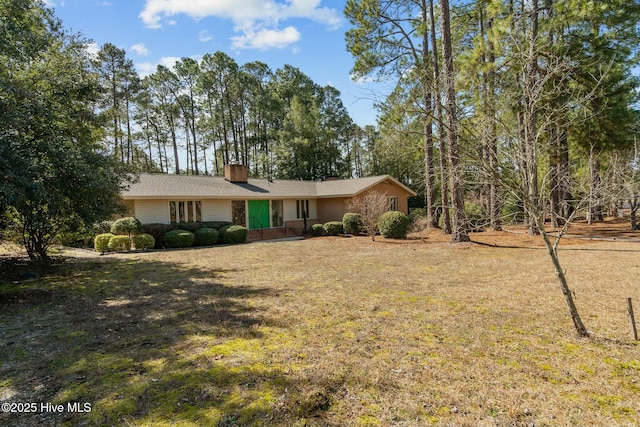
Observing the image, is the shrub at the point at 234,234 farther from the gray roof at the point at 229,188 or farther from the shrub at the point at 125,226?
the shrub at the point at 125,226

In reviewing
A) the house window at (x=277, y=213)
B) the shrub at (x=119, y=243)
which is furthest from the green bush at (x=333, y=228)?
the shrub at (x=119, y=243)

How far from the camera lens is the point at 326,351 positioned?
375 cm

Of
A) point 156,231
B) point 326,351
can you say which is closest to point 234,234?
point 156,231

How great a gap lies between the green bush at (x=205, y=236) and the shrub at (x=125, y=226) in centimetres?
261

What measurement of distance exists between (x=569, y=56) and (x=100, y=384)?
686 inches

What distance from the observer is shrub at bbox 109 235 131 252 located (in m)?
13.6

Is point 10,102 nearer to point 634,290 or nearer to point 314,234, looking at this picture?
point 634,290

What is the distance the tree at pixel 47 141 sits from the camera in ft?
19.5

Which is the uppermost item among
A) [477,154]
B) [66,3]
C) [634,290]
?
[66,3]

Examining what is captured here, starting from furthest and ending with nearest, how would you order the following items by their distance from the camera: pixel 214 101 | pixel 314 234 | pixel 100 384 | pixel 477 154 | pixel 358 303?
pixel 214 101 → pixel 314 234 → pixel 358 303 → pixel 477 154 → pixel 100 384

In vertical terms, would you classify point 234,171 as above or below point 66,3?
below

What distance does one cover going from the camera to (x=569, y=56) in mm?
13172

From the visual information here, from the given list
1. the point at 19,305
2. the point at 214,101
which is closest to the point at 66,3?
the point at 19,305

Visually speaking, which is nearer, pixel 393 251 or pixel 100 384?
pixel 100 384
